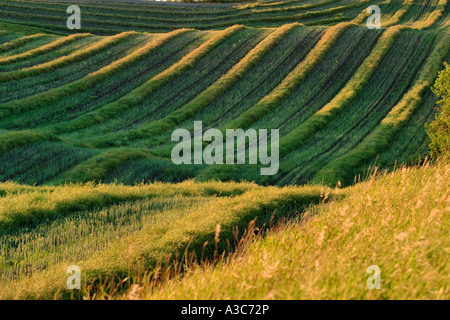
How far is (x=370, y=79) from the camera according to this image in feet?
102

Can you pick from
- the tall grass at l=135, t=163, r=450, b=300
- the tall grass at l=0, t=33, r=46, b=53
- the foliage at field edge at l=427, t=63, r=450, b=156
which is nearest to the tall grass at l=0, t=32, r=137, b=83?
the tall grass at l=0, t=33, r=46, b=53

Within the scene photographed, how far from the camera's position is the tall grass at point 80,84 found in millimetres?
26041

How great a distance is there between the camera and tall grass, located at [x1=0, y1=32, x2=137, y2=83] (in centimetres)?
3037

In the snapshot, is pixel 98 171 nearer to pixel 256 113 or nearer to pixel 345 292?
pixel 256 113

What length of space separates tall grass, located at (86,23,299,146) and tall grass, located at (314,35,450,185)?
10.9 m

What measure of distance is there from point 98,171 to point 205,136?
25.1 feet

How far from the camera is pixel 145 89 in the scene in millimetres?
30234

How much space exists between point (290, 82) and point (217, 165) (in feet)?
44.4

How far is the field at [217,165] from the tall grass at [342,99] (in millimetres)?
129

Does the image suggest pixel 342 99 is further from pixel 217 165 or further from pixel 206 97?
pixel 217 165

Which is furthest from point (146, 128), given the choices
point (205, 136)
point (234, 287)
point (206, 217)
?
point (234, 287)

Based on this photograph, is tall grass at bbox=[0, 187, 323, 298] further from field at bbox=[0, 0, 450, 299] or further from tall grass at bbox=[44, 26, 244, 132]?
tall grass at bbox=[44, 26, 244, 132]

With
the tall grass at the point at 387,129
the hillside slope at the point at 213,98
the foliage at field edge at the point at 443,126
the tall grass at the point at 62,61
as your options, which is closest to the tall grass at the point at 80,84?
the hillside slope at the point at 213,98

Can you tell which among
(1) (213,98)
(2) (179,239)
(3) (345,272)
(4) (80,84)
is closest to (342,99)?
(1) (213,98)
